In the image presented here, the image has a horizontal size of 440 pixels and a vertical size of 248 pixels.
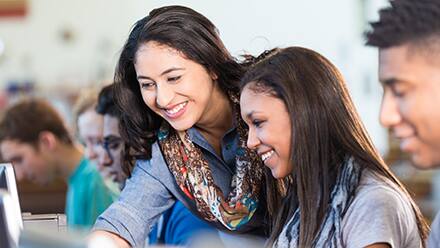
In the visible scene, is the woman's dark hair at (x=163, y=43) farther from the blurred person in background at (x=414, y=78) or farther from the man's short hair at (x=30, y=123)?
the man's short hair at (x=30, y=123)

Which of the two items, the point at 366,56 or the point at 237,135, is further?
the point at 366,56

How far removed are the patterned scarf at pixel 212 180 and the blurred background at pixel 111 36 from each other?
4355 millimetres

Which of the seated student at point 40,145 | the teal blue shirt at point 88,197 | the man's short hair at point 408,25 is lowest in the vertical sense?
the teal blue shirt at point 88,197

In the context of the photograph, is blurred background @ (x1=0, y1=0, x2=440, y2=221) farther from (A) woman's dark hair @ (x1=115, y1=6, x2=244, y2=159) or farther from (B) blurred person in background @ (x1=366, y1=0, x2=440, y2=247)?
(B) blurred person in background @ (x1=366, y1=0, x2=440, y2=247)

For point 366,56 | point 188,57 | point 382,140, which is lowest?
point 382,140

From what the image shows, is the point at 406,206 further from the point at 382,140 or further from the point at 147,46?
the point at 382,140

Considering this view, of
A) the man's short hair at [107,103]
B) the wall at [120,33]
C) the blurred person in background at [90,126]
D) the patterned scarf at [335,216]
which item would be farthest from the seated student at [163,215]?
the wall at [120,33]

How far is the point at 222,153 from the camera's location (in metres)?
1.95

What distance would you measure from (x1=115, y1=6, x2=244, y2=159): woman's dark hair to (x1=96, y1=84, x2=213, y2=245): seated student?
8 cm

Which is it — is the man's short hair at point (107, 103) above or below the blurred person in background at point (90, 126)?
above

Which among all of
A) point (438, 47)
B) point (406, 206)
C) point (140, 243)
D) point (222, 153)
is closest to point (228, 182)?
point (222, 153)

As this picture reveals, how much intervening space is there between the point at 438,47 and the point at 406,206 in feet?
1.30

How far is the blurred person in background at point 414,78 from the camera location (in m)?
1.20

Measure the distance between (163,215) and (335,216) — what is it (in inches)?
23.9
